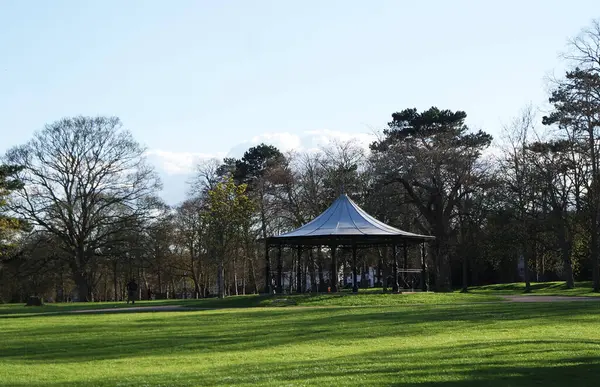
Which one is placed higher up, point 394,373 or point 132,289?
point 132,289

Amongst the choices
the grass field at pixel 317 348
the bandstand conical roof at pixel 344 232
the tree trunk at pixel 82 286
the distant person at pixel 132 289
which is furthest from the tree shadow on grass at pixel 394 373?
the tree trunk at pixel 82 286

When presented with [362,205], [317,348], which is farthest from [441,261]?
[317,348]

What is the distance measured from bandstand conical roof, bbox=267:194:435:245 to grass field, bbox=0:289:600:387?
9958mm

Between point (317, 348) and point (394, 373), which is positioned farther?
point (317, 348)

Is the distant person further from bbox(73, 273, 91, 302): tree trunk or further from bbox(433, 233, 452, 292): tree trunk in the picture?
bbox(433, 233, 452, 292): tree trunk

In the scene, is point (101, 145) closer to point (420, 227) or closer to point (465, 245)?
point (420, 227)

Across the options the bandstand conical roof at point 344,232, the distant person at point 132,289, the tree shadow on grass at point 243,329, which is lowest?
the tree shadow on grass at point 243,329

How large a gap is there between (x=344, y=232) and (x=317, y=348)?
22767 millimetres

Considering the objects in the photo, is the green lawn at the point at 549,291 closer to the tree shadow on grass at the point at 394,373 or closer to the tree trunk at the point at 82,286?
the tree shadow on grass at the point at 394,373

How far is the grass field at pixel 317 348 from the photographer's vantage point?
41.1ft

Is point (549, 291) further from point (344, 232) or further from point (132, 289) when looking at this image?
point (132, 289)

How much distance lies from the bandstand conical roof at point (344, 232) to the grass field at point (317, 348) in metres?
9.96

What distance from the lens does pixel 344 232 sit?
40281 mm

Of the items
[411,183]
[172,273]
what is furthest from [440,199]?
[172,273]
